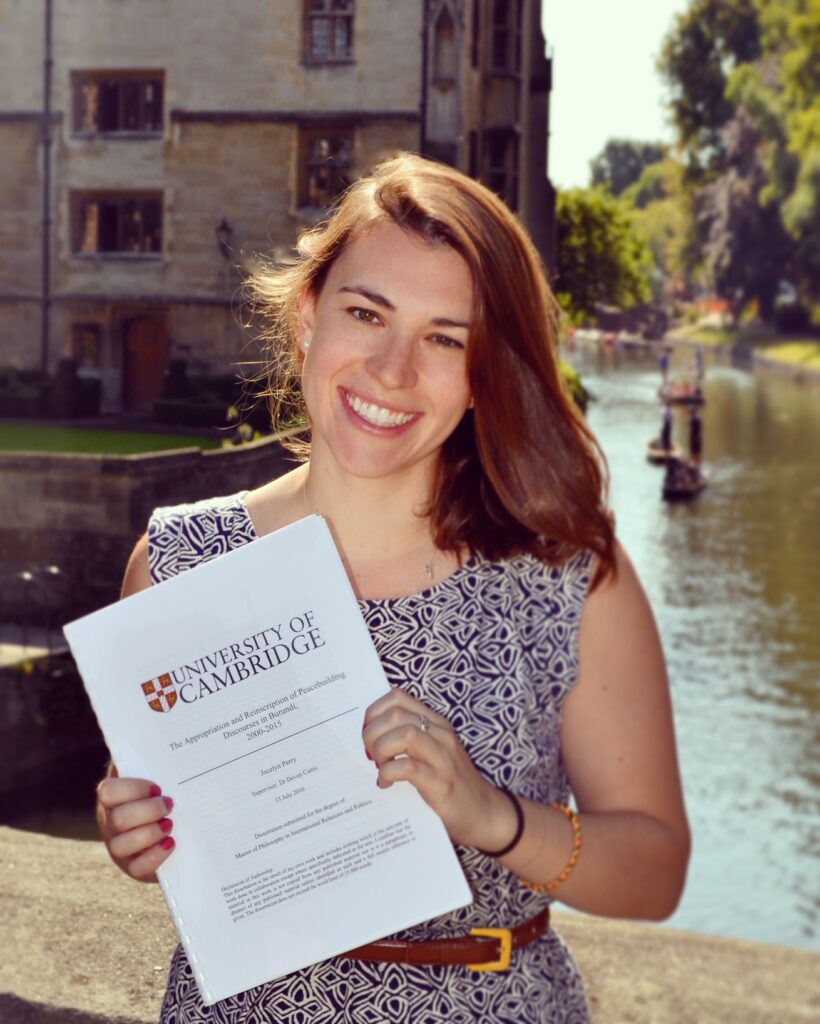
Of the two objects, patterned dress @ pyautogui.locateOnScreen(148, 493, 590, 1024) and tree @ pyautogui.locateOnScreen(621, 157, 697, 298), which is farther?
tree @ pyautogui.locateOnScreen(621, 157, 697, 298)

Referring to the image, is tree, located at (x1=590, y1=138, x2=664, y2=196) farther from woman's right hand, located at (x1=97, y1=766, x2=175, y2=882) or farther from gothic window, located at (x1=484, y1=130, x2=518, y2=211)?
woman's right hand, located at (x1=97, y1=766, x2=175, y2=882)

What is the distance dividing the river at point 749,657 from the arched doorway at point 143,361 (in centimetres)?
515

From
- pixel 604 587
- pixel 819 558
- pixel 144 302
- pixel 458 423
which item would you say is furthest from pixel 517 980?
pixel 819 558

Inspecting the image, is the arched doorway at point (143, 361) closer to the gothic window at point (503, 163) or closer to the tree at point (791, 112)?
the gothic window at point (503, 163)

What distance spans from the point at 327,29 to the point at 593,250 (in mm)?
1038

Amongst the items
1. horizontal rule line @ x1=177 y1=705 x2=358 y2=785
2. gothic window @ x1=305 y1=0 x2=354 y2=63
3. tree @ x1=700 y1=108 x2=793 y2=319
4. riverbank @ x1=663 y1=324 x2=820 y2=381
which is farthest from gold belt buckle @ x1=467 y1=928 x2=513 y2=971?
riverbank @ x1=663 y1=324 x2=820 y2=381

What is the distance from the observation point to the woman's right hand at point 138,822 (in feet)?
3.83

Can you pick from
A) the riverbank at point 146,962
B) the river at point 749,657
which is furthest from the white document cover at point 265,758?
the river at point 749,657

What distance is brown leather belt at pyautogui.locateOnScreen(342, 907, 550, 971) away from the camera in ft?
4.11

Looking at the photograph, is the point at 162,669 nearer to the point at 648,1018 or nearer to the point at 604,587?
the point at 604,587

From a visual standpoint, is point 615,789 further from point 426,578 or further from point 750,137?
point 750,137

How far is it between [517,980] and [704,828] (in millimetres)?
15265

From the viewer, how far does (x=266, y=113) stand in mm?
2281

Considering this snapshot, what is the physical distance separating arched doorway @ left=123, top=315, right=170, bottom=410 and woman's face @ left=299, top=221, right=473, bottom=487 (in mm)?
989
